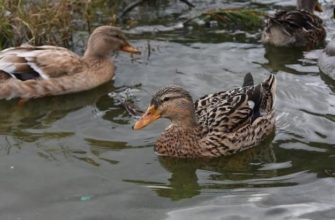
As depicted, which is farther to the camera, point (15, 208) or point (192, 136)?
point (192, 136)

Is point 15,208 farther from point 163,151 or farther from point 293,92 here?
point 293,92

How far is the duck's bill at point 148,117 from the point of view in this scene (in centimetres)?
722

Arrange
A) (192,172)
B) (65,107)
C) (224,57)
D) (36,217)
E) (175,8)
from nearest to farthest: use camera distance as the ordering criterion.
Result: (36,217) < (192,172) < (65,107) < (224,57) < (175,8)

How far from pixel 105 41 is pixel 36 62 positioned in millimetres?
994

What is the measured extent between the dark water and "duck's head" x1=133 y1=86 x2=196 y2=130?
0.40m

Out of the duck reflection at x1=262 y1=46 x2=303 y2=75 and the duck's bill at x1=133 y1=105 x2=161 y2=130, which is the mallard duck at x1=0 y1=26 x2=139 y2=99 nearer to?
the duck reflection at x1=262 y1=46 x2=303 y2=75

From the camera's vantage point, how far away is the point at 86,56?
9.53 m

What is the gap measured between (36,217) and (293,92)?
12.5 feet


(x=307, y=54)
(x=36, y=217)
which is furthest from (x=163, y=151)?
(x=307, y=54)

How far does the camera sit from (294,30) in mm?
10836

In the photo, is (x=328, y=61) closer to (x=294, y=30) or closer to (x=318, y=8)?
(x=294, y=30)

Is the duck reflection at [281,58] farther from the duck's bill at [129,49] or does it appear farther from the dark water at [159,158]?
the duck's bill at [129,49]

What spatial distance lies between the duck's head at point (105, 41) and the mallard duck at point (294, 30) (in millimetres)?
2184

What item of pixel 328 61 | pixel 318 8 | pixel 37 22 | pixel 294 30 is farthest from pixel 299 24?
pixel 37 22
